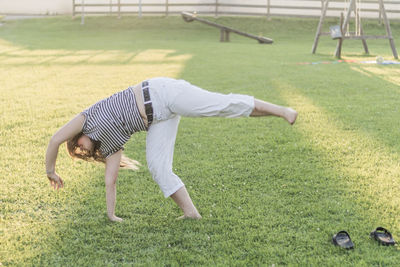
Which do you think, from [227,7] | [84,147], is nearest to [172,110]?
[84,147]

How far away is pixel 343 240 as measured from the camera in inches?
121

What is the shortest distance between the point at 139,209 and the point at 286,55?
12.5 metres

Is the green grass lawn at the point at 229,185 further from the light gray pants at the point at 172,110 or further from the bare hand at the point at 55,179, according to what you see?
the light gray pants at the point at 172,110

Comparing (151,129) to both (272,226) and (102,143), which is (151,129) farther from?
(272,226)

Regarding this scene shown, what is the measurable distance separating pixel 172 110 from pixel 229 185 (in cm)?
129

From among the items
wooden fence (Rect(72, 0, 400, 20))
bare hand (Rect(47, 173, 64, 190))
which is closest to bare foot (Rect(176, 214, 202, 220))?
bare hand (Rect(47, 173, 64, 190))

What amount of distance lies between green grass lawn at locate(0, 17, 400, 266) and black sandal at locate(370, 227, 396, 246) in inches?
2.1

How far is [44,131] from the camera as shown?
593 centimetres

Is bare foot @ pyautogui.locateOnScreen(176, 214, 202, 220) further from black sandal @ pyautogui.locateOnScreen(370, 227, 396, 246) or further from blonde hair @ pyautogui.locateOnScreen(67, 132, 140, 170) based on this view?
black sandal @ pyautogui.locateOnScreen(370, 227, 396, 246)

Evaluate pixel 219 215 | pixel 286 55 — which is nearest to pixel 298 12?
pixel 286 55

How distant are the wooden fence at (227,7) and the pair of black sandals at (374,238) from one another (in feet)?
79.0

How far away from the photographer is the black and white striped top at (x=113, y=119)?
3.20 m

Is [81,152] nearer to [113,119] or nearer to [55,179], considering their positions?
[55,179]

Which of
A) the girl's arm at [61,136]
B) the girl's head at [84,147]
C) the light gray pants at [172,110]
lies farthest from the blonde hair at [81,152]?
the light gray pants at [172,110]
